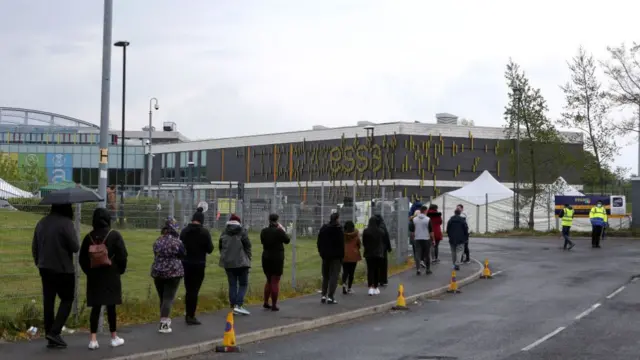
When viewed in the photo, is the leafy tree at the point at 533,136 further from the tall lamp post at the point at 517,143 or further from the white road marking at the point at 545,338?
the white road marking at the point at 545,338

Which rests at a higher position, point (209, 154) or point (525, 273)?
point (209, 154)

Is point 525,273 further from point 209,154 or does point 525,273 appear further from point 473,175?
point 209,154

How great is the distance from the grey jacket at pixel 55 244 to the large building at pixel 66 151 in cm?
6480

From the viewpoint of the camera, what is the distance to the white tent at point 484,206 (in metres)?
51.7

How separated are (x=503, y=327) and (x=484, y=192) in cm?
4011

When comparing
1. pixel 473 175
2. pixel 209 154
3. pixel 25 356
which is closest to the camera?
pixel 25 356

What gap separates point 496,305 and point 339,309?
3.63 metres

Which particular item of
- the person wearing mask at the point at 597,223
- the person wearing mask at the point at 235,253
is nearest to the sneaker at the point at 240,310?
the person wearing mask at the point at 235,253

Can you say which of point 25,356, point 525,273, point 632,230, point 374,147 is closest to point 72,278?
point 25,356

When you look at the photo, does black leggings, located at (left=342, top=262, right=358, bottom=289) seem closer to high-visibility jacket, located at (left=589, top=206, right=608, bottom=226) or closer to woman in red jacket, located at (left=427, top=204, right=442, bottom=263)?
woman in red jacket, located at (left=427, top=204, right=442, bottom=263)

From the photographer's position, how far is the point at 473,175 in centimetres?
7625

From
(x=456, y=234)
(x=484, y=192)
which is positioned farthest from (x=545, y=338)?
(x=484, y=192)

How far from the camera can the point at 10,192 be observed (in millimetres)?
13531

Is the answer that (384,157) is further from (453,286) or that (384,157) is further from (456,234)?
(453,286)
